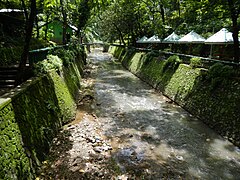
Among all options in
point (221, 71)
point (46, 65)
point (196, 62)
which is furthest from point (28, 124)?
point (196, 62)

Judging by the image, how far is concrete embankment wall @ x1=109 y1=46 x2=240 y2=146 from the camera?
8.51m

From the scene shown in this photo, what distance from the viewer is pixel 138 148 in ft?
25.4

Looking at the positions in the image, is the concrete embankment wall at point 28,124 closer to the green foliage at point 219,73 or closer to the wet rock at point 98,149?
the wet rock at point 98,149

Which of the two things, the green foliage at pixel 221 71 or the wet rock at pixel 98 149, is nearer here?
the wet rock at pixel 98 149

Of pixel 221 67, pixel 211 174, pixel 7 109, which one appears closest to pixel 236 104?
pixel 221 67

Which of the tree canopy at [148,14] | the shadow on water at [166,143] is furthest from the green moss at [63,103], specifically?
the tree canopy at [148,14]

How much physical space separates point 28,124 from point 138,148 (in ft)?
12.6

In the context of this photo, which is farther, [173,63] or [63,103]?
[173,63]

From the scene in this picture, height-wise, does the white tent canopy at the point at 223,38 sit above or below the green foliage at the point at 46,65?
above

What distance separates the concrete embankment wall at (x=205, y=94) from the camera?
8512 mm

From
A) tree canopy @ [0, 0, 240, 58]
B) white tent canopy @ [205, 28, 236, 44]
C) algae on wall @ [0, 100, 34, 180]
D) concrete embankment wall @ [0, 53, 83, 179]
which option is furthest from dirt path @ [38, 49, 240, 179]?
white tent canopy @ [205, 28, 236, 44]

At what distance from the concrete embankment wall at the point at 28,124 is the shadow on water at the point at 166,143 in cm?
230

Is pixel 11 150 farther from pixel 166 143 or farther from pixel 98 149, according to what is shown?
pixel 166 143

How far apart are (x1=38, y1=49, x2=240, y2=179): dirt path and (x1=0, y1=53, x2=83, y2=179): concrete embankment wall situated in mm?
535
